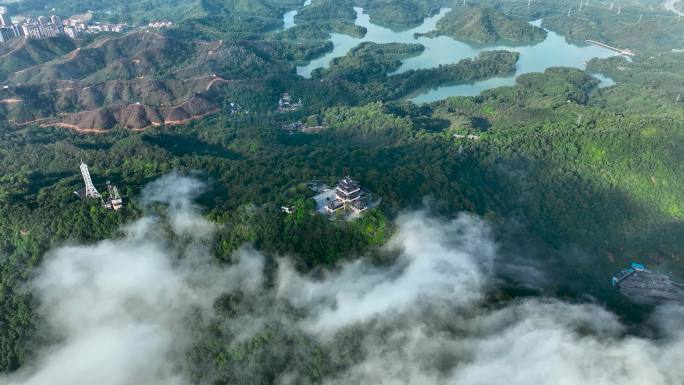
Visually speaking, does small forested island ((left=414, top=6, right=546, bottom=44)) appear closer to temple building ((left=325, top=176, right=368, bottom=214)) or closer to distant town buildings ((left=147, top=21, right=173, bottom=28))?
distant town buildings ((left=147, top=21, right=173, bottom=28))

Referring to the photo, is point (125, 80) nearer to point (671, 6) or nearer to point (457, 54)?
point (457, 54)

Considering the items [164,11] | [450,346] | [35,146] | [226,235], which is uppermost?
[226,235]

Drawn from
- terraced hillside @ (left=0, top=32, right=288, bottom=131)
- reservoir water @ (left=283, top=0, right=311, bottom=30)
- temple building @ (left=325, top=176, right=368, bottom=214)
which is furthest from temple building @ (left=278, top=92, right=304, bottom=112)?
reservoir water @ (left=283, top=0, right=311, bottom=30)

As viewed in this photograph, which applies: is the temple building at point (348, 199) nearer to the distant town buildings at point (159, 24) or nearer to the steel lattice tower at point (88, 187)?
the steel lattice tower at point (88, 187)

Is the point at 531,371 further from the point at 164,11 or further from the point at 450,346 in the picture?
the point at 164,11

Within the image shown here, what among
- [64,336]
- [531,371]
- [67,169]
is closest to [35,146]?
[67,169]
